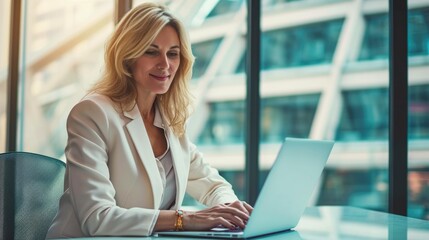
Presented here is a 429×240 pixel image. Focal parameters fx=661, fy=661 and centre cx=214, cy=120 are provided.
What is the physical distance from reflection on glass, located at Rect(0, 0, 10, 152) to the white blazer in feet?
8.56

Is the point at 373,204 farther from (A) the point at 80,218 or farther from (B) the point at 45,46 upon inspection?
(A) the point at 80,218

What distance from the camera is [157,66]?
2.08 metres

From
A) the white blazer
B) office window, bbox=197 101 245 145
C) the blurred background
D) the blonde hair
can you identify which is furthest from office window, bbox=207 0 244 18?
the white blazer

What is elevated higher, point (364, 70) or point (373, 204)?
point (364, 70)

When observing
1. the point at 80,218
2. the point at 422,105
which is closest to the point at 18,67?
the point at 422,105

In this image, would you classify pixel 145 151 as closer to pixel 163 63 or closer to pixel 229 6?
pixel 163 63

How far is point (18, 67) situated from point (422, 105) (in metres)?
2.49

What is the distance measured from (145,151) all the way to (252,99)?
1430 millimetres

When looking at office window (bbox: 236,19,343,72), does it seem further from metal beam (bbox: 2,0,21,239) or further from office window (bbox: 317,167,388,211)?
metal beam (bbox: 2,0,21,239)

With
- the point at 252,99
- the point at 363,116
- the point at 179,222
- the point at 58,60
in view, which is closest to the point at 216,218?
the point at 179,222

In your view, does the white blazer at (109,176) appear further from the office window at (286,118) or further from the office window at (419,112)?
the office window at (286,118)

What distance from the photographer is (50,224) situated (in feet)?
6.38

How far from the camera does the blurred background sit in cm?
491

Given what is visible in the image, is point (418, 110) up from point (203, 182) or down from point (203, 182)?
up
